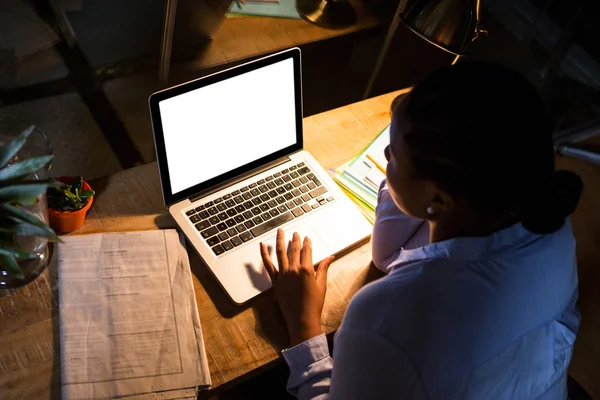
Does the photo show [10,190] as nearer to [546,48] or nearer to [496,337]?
[496,337]

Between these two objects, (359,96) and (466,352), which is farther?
(359,96)

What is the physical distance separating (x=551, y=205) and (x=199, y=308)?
0.61 m

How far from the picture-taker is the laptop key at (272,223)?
1.08 metres

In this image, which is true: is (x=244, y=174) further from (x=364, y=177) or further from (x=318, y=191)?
(x=364, y=177)

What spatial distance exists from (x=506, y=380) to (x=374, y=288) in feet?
0.73

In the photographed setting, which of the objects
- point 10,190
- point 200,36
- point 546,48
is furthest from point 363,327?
point 546,48

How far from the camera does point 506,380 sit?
77 centimetres

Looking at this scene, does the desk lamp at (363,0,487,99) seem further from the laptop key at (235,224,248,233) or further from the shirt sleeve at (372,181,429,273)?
the laptop key at (235,224,248,233)

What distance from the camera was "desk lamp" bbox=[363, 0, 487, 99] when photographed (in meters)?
1.14

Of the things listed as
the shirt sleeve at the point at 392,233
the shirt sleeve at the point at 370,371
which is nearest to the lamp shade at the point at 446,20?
the shirt sleeve at the point at 392,233

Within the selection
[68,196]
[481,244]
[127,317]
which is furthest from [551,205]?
[68,196]

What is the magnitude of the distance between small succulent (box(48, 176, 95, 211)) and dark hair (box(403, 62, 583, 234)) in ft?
2.01

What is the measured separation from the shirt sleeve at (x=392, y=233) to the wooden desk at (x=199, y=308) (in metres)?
0.05

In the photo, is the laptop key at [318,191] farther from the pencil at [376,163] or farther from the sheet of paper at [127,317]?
the sheet of paper at [127,317]
